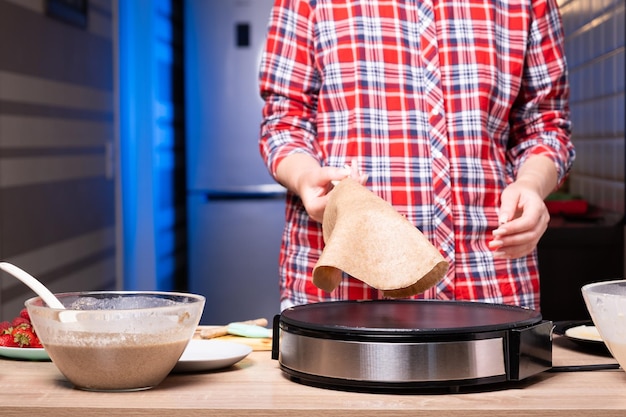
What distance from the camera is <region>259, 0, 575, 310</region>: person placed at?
58.9 inches

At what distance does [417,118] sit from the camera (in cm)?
150

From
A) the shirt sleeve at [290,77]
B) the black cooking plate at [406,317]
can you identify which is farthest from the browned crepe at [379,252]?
the shirt sleeve at [290,77]

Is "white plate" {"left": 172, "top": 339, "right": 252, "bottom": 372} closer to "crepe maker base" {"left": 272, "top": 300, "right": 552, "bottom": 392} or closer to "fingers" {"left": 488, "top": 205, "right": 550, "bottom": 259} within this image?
"crepe maker base" {"left": 272, "top": 300, "right": 552, "bottom": 392}

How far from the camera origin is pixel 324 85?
5.04 feet

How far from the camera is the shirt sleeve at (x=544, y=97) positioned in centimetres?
159

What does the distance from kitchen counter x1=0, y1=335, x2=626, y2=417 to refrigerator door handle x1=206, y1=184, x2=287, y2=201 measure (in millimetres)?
2877

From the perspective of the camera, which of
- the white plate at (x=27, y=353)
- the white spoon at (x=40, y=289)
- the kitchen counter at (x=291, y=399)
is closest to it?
the kitchen counter at (x=291, y=399)

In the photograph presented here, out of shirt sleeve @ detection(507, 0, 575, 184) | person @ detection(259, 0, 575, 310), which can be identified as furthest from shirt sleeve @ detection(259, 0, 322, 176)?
shirt sleeve @ detection(507, 0, 575, 184)

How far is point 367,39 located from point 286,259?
39 centimetres

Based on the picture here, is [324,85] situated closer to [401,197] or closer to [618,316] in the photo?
[401,197]

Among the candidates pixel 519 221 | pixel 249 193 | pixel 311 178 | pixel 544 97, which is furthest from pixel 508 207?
pixel 249 193

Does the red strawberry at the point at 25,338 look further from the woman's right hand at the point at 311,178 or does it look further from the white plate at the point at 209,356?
the woman's right hand at the point at 311,178

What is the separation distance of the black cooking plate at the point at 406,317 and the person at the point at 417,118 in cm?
35

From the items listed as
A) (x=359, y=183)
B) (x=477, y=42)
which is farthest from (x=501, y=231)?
(x=477, y=42)
